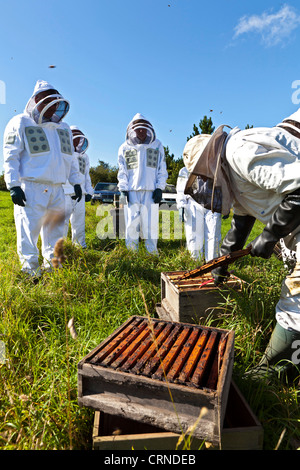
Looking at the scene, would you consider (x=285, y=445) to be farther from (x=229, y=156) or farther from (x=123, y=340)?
(x=229, y=156)

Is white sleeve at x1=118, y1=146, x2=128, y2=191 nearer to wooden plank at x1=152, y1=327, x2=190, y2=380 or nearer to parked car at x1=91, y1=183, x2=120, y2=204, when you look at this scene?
wooden plank at x1=152, y1=327, x2=190, y2=380

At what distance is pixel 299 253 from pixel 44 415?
1.86 metres

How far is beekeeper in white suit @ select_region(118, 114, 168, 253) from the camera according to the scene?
6.25m

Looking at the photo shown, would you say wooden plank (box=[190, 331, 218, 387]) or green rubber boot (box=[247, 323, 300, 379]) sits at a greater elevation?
wooden plank (box=[190, 331, 218, 387])

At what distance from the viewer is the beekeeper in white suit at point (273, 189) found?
1.92 metres

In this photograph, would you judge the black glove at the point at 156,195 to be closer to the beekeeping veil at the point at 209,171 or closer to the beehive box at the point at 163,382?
the beekeeping veil at the point at 209,171

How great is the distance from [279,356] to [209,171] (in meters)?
1.39

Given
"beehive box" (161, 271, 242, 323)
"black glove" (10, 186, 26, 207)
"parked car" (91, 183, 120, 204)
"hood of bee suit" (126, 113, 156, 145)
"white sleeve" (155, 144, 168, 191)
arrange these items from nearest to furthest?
"beehive box" (161, 271, 242, 323) < "black glove" (10, 186, 26, 207) < "hood of bee suit" (126, 113, 156, 145) < "white sleeve" (155, 144, 168, 191) < "parked car" (91, 183, 120, 204)

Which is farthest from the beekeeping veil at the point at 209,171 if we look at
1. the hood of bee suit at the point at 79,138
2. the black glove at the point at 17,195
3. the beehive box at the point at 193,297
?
the hood of bee suit at the point at 79,138

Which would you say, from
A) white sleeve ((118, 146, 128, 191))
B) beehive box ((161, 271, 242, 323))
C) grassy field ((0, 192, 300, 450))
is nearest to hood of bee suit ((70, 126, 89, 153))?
white sleeve ((118, 146, 128, 191))

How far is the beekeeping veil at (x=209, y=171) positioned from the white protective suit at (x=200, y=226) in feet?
10.6

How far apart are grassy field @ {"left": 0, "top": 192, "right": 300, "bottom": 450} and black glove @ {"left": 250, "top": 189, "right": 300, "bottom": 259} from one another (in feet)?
2.14

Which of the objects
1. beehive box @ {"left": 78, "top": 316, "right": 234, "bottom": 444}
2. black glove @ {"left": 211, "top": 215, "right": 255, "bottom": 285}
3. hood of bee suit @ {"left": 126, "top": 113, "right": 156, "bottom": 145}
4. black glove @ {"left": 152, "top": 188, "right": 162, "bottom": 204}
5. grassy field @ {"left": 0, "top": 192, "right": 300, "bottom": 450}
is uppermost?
hood of bee suit @ {"left": 126, "top": 113, "right": 156, "bottom": 145}
